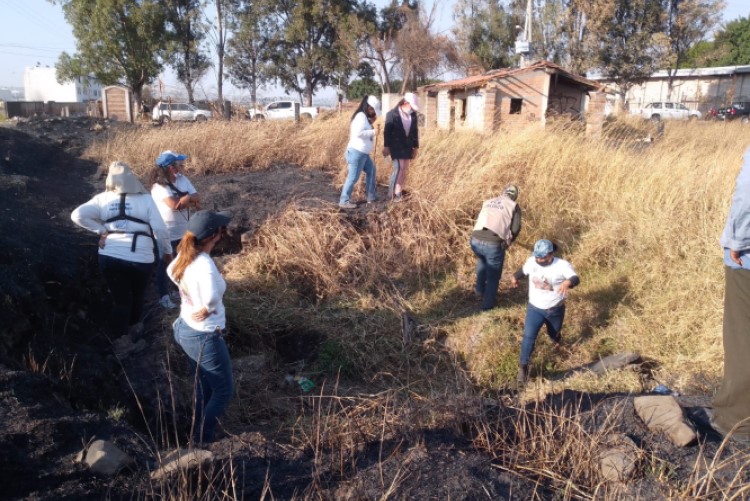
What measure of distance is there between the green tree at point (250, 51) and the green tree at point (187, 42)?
2.27 m

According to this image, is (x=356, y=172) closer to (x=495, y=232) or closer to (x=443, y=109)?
(x=495, y=232)

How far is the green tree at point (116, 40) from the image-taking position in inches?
1061

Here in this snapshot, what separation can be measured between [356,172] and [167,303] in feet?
9.31

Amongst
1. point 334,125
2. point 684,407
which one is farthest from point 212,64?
point 684,407

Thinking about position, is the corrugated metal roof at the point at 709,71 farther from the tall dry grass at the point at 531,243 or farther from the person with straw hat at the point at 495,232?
the person with straw hat at the point at 495,232

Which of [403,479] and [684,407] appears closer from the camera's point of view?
[403,479]

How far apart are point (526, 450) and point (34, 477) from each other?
2.43 meters

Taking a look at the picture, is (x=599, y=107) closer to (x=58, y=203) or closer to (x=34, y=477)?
(x=58, y=203)

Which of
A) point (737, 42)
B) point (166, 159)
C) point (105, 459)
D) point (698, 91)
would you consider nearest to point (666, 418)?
point (105, 459)

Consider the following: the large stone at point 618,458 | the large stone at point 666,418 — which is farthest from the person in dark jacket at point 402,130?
the large stone at point 618,458

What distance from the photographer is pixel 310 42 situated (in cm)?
3369

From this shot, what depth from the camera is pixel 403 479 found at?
2568 mm

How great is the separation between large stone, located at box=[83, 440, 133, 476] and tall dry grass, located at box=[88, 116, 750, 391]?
10.2 feet

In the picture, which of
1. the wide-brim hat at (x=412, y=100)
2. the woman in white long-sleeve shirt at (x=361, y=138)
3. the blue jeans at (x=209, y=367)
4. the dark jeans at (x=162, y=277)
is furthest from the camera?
the wide-brim hat at (x=412, y=100)
